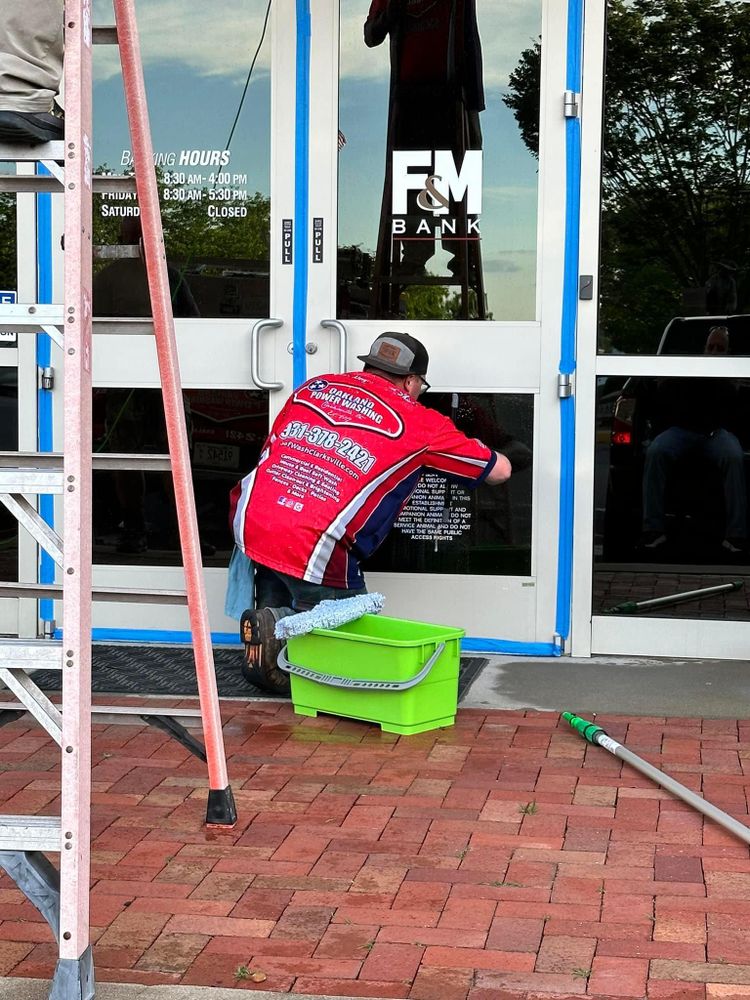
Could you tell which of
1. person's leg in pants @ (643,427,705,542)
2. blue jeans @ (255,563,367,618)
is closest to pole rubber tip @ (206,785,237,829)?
blue jeans @ (255,563,367,618)

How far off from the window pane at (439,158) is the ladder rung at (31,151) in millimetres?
2939

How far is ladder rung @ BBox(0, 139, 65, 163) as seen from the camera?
288cm

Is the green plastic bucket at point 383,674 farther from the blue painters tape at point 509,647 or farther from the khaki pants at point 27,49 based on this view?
the khaki pants at point 27,49

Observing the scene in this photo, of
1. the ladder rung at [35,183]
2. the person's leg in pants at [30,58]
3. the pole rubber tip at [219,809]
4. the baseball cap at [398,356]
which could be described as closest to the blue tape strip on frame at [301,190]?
the baseball cap at [398,356]

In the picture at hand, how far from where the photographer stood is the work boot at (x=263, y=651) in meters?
5.18

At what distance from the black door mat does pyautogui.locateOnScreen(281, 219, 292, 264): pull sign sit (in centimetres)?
167

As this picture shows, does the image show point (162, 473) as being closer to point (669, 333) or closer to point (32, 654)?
point (669, 333)

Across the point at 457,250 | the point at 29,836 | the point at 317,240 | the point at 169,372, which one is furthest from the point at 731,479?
the point at 29,836

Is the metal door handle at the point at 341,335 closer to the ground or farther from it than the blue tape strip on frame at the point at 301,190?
closer to the ground

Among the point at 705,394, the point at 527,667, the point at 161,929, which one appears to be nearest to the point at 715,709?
the point at 527,667

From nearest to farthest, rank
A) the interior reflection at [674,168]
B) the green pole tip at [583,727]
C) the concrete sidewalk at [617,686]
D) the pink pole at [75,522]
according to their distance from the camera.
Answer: the pink pole at [75,522] < the green pole tip at [583,727] < the concrete sidewalk at [617,686] < the interior reflection at [674,168]

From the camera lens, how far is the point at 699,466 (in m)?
5.66

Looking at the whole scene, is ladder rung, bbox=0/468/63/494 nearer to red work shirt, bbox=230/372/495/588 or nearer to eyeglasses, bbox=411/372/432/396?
red work shirt, bbox=230/372/495/588

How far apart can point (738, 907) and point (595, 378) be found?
9.00 ft
